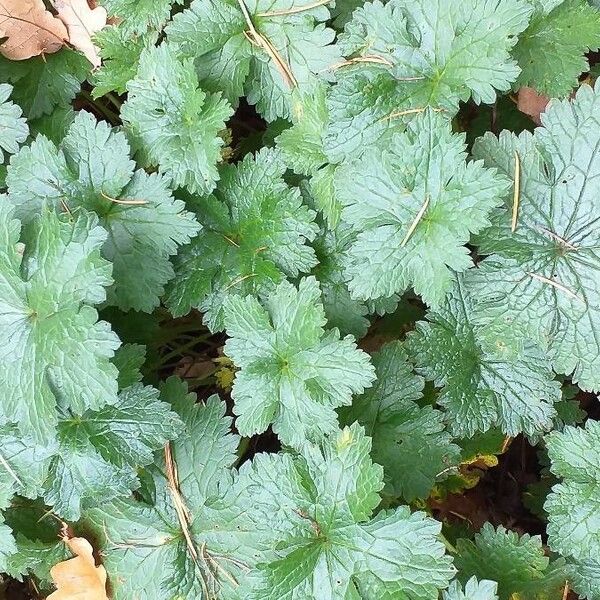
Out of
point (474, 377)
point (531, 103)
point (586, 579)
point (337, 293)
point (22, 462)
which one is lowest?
point (22, 462)

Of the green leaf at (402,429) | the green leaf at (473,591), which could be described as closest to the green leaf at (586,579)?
the green leaf at (473,591)

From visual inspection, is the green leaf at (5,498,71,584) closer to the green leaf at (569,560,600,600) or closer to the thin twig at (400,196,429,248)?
the thin twig at (400,196,429,248)

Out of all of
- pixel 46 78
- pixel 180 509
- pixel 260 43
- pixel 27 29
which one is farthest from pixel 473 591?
pixel 27 29

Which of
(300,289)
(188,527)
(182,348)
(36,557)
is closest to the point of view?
(300,289)

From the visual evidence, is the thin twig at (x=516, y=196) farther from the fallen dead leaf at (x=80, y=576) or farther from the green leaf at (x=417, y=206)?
the fallen dead leaf at (x=80, y=576)

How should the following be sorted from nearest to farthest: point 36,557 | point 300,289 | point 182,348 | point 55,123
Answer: point 300,289 < point 36,557 < point 55,123 < point 182,348

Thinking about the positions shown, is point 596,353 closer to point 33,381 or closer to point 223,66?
point 223,66

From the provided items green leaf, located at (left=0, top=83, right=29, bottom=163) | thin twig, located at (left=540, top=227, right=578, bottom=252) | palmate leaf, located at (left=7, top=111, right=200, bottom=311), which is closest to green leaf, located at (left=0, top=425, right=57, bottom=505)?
palmate leaf, located at (left=7, top=111, right=200, bottom=311)

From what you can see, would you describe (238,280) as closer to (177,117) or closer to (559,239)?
(177,117)

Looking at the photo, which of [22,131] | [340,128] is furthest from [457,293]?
[22,131]
